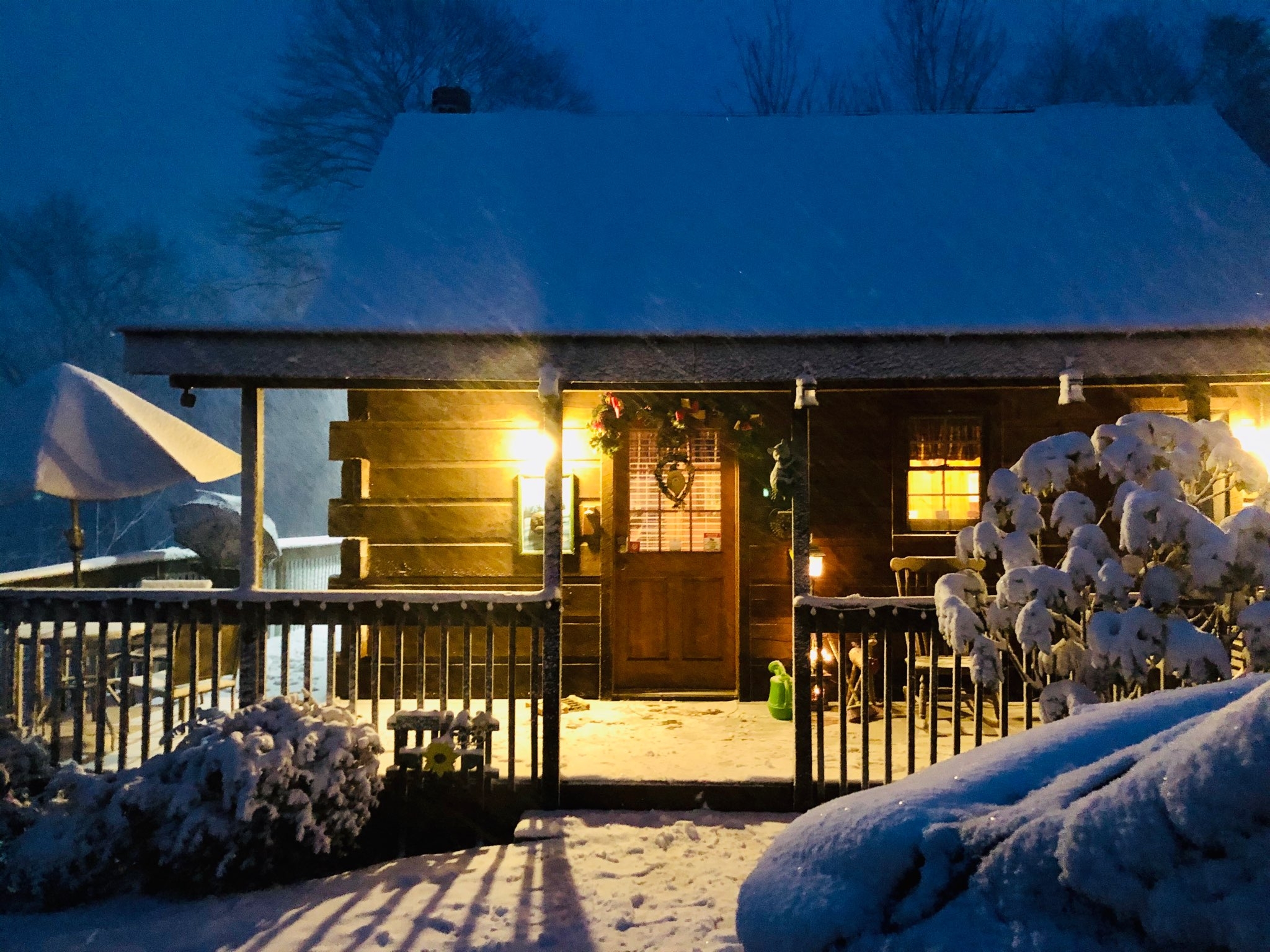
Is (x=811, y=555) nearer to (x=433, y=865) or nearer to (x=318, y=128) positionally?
(x=433, y=865)

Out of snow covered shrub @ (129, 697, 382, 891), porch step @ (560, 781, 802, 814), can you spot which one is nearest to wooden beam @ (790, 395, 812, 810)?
porch step @ (560, 781, 802, 814)

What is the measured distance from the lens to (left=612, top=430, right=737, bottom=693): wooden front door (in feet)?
24.8

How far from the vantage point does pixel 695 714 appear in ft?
22.6

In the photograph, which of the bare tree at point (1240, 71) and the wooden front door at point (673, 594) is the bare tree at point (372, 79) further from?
the bare tree at point (1240, 71)

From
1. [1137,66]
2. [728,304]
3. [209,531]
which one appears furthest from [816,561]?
[1137,66]

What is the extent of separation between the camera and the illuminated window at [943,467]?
7.69 meters

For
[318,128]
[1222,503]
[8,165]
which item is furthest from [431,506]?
[8,165]

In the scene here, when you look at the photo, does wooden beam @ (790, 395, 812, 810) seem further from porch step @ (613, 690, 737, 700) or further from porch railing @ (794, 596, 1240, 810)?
porch step @ (613, 690, 737, 700)

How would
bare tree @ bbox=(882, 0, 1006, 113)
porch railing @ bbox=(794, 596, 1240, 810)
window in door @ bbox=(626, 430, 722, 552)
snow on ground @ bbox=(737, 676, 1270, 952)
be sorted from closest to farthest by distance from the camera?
snow on ground @ bbox=(737, 676, 1270, 952) < porch railing @ bbox=(794, 596, 1240, 810) < window in door @ bbox=(626, 430, 722, 552) < bare tree @ bbox=(882, 0, 1006, 113)

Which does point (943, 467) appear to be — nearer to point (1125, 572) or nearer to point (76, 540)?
point (1125, 572)

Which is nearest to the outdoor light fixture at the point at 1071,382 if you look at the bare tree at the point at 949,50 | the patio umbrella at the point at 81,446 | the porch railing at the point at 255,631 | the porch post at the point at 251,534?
the porch railing at the point at 255,631

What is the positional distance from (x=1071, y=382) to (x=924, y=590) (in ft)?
9.19

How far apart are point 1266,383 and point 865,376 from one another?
3.05 m

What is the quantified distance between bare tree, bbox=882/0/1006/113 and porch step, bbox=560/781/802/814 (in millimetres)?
16443
